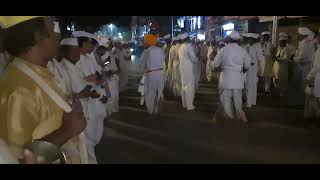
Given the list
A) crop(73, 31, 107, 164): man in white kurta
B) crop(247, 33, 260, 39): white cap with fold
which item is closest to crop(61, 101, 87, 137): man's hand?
crop(73, 31, 107, 164): man in white kurta

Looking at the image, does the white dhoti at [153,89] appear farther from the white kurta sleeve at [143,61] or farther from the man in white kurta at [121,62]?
the man in white kurta at [121,62]

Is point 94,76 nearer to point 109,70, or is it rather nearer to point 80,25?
point 109,70

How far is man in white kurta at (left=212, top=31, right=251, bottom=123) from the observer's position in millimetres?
4960

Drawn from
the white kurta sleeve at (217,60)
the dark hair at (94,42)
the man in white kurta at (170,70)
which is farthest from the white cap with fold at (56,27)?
the white kurta sleeve at (217,60)

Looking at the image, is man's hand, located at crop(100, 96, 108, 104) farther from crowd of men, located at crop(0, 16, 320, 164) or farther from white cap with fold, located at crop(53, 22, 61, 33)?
white cap with fold, located at crop(53, 22, 61, 33)

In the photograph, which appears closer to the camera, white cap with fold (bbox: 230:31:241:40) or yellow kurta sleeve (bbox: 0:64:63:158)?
yellow kurta sleeve (bbox: 0:64:63:158)

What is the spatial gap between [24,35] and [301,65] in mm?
2885

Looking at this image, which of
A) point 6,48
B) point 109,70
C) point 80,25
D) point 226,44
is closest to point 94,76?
point 109,70

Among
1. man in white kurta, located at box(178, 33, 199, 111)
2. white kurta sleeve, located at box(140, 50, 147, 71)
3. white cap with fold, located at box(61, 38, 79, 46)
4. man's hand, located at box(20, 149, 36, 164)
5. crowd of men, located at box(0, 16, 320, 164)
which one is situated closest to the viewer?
man's hand, located at box(20, 149, 36, 164)

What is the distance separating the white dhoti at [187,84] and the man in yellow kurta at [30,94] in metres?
1.28

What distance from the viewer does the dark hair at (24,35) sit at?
157 inches

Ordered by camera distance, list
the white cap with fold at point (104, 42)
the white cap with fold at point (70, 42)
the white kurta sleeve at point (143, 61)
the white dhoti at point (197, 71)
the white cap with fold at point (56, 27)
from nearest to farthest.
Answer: the white cap with fold at point (56, 27)
the white cap with fold at point (70, 42)
the white cap with fold at point (104, 42)
the white kurta sleeve at point (143, 61)
the white dhoti at point (197, 71)

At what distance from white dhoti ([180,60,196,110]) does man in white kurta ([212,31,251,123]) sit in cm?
32

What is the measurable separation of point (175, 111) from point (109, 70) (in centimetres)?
83
